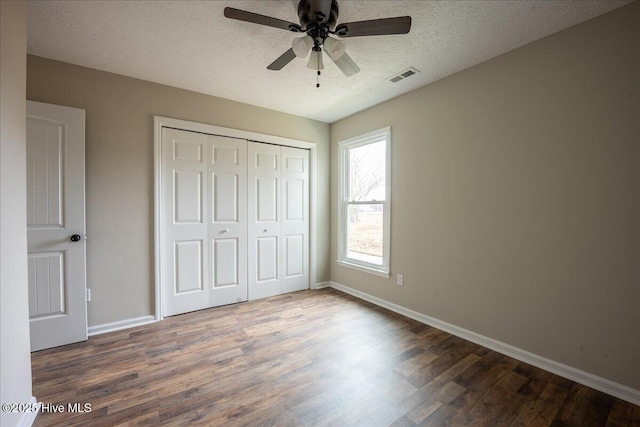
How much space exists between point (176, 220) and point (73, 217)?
86 centimetres

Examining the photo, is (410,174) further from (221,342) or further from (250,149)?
(221,342)

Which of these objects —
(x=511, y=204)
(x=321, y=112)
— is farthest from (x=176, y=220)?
(x=511, y=204)

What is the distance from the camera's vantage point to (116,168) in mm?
2670

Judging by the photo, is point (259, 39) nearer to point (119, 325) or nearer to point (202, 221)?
point (202, 221)

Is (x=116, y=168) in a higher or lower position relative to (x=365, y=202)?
higher

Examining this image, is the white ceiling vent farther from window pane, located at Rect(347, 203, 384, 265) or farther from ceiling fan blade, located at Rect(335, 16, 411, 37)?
window pane, located at Rect(347, 203, 384, 265)

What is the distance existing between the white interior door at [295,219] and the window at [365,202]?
535mm

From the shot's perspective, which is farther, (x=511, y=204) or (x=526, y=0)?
(x=511, y=204)

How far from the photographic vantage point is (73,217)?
2393mm

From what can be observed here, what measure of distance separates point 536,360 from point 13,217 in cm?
358

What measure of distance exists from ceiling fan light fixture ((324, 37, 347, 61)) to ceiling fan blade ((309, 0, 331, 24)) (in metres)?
0.15

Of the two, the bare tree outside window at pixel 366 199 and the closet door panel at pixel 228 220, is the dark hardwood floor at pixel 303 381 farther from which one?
the bare tree outside window at pixel 366 199

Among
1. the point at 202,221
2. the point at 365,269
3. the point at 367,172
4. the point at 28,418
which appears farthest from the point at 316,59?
the point at 28,418

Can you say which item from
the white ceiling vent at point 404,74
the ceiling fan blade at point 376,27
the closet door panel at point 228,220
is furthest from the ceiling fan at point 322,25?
the closet door panel at point 228,220
